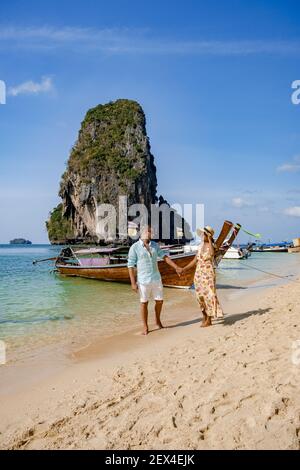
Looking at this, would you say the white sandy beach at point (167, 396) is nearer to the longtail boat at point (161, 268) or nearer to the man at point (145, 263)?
the man at point (145, 263)

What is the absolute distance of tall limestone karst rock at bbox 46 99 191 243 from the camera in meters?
87.4

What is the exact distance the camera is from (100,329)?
24.6 feet

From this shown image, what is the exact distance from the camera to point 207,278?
6.25m

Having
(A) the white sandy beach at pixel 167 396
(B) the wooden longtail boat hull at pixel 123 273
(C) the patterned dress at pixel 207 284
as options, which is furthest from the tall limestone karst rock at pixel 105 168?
(A) the white sandy beach at pixel 167 396

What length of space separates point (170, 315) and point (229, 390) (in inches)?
212

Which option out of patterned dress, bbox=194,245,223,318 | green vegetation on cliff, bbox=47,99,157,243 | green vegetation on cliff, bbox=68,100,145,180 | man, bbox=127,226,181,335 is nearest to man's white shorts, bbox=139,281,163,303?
man, bbox=127,226,181,335

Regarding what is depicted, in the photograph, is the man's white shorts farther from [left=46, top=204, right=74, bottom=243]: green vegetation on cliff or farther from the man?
[left=46, top=204, right=74, bottom=243]: green vegetation on cliff

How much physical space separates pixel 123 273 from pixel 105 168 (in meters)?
76.7

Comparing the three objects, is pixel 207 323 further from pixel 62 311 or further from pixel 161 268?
pixel 161 268

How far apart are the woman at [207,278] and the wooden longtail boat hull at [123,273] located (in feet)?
19.0

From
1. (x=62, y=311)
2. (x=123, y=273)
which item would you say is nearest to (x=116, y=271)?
(x=123, y=273)

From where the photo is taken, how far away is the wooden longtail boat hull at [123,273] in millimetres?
12606

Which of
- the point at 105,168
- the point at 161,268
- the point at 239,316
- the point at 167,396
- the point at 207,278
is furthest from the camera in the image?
the point at 105,168

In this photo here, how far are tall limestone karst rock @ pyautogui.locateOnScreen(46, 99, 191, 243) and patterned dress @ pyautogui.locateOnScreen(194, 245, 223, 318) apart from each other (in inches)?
3148
